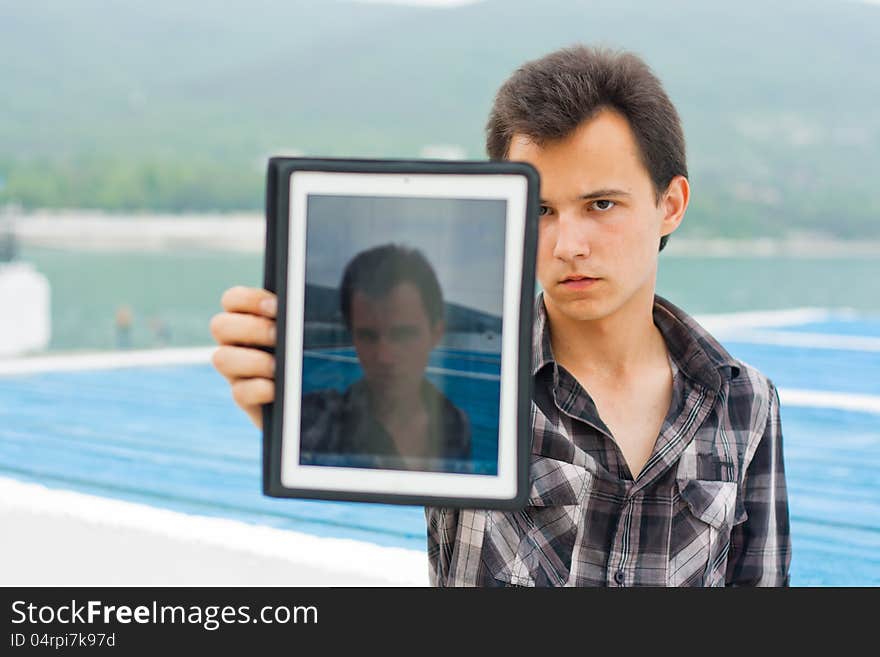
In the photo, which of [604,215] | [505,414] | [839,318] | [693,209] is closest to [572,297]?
[604,215]

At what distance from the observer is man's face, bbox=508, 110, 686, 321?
1.15m

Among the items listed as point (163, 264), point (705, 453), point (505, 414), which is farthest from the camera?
point (163, 264)

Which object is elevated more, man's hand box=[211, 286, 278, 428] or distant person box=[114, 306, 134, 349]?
distant person box=[114, 306, 134, 349]

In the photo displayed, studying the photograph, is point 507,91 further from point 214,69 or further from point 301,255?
point 214,69

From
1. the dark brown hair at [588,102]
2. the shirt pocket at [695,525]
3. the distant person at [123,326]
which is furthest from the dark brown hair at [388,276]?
the distant person at [123,326]

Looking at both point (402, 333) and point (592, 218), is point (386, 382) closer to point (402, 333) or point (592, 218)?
point (402, 333)

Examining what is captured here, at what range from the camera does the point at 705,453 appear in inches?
50.0

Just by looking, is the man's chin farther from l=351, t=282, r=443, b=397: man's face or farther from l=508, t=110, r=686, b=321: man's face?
l=351, t=282, r=443, b=397: man's face

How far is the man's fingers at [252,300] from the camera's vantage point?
882mm

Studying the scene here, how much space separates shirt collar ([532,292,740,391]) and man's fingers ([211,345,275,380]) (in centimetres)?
44

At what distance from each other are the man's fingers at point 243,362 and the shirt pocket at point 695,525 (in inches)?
22.5

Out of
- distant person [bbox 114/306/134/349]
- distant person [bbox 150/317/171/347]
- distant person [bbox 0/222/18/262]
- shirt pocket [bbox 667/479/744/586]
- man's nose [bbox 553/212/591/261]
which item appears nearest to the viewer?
man's nose [bbox 553/212/591/261]

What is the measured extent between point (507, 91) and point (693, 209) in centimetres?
2875

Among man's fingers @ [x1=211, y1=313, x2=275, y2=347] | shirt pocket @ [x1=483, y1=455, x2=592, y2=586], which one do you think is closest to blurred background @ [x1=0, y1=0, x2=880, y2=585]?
shirt pocket @ [x1=483, y1=455, x2=592, y2=586]
